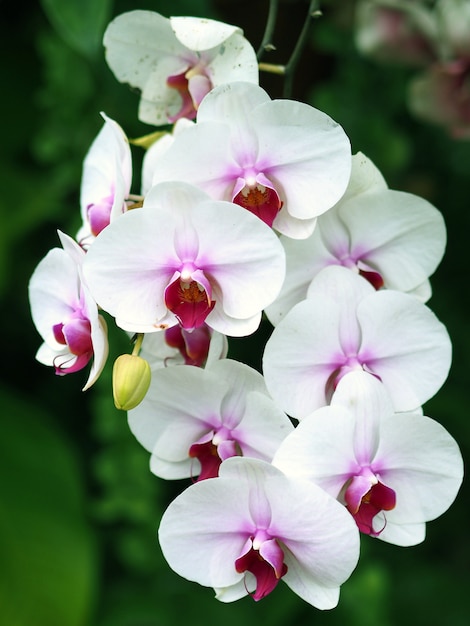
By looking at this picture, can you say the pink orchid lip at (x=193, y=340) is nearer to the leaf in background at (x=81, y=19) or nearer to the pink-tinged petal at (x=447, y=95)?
the leaf in background at (x=81, y=19)

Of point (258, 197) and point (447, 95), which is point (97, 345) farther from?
point (447, 95)

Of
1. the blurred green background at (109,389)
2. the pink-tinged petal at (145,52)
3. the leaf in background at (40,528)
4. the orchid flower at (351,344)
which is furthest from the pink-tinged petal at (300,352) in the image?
the leaf in background at (40,528)

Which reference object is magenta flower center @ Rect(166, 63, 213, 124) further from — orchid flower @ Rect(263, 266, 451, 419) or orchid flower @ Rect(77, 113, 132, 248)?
orchid flower @ Rect(263, 266, 451, 419)

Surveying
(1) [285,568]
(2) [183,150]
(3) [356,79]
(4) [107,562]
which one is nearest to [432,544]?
(4) [107,562]

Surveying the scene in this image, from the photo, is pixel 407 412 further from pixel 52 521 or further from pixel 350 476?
pixel 52 521

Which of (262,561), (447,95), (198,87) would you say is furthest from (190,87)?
(447,95)

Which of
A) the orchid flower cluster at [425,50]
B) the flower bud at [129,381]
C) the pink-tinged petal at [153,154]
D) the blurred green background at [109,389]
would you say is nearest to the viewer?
the flower bud at [129,381]
